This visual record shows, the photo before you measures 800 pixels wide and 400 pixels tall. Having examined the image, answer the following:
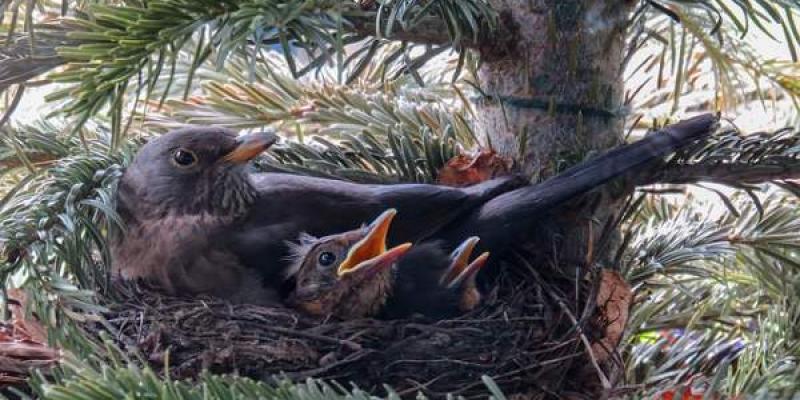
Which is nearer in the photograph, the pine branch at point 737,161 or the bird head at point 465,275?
the pine branch at point 737,161

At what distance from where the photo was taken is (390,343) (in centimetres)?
96

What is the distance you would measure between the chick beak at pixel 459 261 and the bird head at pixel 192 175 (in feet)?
0.78

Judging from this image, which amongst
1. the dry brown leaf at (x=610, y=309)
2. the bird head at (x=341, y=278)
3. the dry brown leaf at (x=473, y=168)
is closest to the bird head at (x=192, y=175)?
the bird head at (x=341, y=278)

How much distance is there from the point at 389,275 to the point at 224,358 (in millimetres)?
229

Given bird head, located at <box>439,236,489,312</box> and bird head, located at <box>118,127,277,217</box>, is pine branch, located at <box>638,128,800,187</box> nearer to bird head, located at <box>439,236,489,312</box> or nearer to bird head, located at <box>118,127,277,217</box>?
bird head, located at <box>439,236,489,312</box>

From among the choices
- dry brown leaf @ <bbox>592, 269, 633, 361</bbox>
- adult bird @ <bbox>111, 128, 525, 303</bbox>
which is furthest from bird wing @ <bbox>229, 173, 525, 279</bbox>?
dry brown leaf @ <bbox>592, 269, 633, 361</bbox>

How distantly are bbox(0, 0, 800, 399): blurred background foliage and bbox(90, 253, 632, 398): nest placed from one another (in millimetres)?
41

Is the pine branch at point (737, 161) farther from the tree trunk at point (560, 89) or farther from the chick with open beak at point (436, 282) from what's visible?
the chick with open beak at point (436, 282)

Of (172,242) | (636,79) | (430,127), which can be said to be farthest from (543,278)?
(636,79)

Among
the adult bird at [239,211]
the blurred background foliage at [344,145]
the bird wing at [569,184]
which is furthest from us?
the adult bird at [239,211]

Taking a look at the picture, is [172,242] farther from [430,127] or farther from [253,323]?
[430,127]

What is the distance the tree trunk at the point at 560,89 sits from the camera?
0.97 m

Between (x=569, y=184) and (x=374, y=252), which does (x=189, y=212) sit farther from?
(x=569, y=184)

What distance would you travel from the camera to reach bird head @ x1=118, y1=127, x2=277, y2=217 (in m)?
1.10
